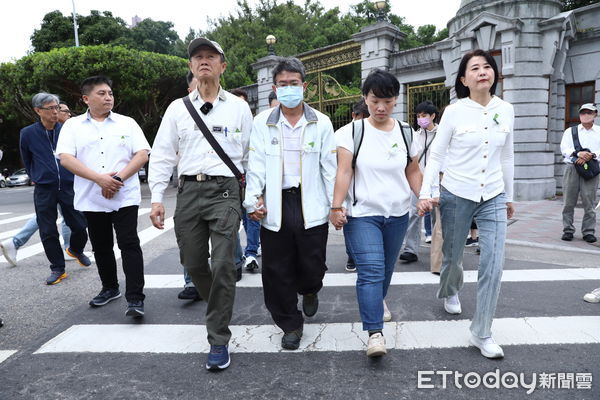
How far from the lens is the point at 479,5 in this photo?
11.5 meters

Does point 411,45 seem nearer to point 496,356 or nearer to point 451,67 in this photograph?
point 451,67

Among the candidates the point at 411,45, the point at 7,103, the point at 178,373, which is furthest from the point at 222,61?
the point at 411,45

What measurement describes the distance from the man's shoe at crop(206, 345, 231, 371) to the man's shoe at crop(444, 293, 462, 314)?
1917 mm

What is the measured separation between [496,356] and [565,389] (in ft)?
1.42

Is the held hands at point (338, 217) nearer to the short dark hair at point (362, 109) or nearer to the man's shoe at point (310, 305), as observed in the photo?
the man's shoe at point (310, 305)

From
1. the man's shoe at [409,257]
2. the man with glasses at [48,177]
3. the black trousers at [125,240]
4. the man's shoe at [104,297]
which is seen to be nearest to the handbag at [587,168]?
the man's shoe at [409,257]

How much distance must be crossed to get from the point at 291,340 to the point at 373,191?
1197 mm

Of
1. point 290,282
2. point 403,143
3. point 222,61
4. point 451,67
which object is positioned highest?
point 451,67

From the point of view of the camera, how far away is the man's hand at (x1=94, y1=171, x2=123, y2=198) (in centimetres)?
364

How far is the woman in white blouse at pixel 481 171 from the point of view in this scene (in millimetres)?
2900

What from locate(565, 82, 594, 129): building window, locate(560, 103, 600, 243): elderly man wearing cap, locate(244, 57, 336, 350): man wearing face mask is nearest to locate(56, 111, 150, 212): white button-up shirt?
locate(244, 57, 336, 350): man wearing face mask

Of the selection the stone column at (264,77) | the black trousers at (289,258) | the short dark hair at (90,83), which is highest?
the stone column at (264,77)

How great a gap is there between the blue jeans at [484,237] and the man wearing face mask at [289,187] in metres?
0.92

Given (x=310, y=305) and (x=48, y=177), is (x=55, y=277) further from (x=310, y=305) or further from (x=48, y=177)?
(x=310, y=305)
